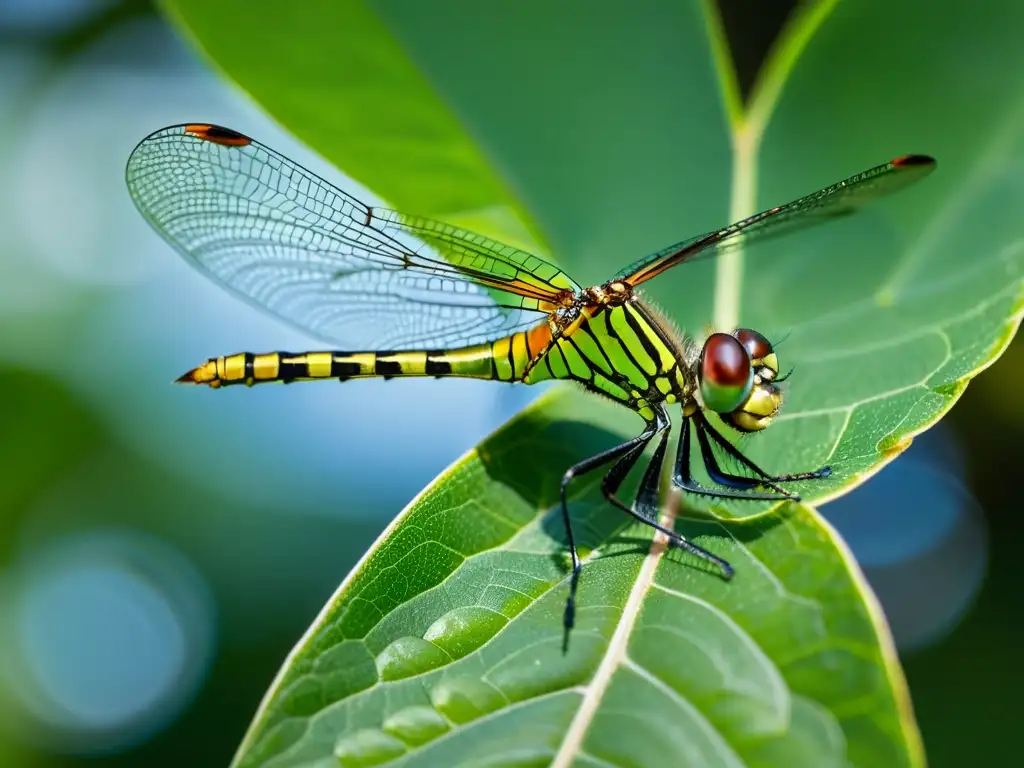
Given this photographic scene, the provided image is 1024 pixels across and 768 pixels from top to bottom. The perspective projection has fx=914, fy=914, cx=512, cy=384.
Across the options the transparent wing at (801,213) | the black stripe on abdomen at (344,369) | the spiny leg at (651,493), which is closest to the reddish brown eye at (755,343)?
the transparent wing at (801,213)

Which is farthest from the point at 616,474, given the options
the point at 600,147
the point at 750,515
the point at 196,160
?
the point at 196,160

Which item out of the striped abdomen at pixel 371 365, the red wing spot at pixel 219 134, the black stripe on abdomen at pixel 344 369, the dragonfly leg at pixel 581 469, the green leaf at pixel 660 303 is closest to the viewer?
the green leaf at pixel 660 303

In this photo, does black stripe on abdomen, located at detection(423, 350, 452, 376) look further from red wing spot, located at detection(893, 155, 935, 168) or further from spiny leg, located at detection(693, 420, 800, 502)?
red wing spot, located at detection(893, 155, 935, 168)

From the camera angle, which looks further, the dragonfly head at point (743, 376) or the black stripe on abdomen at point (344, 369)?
the black stripe on abdomen at point (344, 369)

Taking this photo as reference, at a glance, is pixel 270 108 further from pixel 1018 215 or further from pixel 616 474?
pixel 1018 215

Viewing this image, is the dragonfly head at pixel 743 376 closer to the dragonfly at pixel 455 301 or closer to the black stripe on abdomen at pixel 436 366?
the dragonfly at pixel 455 301

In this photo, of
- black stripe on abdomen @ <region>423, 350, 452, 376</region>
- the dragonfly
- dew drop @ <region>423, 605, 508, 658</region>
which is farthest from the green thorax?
dew drop @ <region>423, 605, 508, 658</region>

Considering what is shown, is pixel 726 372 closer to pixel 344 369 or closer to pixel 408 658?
pixel 408 658
